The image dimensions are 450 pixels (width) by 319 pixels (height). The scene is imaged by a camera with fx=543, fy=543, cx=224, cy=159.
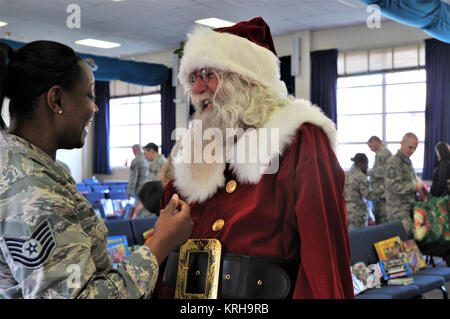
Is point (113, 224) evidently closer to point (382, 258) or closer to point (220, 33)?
point (382, 258)

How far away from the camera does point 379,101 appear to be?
1113 centimetres

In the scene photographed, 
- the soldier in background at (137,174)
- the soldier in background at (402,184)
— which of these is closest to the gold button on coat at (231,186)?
the soldier in background at (402,184)

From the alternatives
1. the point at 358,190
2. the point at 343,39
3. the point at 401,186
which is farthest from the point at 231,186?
the point at 343,39

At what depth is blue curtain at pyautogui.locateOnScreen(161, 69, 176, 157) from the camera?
13773 millimetres

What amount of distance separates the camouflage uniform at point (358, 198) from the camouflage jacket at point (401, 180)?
452 mm

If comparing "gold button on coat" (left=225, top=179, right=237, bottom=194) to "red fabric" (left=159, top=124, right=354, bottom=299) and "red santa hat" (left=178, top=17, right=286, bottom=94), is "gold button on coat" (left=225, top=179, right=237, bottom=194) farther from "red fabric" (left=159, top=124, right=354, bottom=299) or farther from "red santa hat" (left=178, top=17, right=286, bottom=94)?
"red santa hat" (left=178, top=17, right=286, bottom=94)

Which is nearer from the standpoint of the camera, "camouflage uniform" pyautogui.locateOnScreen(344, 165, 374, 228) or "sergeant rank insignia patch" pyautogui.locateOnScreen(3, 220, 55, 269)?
"sergeant rank insignia patch" pyautogui.locateOnScreen(3, 220, 55, 269)

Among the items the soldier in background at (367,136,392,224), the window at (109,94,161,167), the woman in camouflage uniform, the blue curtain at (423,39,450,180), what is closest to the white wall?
the blue curtain at (423,39,450,180)

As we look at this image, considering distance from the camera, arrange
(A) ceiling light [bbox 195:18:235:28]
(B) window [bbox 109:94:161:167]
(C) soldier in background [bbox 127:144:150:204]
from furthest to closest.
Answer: (B) window [bbox 109:94:161:167]
(A) ceiling light [bbox 195:18:235:28]
(C) soldier in background [bbox 127:144:150:204]

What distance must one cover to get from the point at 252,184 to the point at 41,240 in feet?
2.78

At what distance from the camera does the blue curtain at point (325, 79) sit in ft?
37.1

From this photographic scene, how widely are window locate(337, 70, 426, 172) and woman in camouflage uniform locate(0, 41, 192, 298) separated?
9410 mm

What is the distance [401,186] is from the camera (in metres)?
6.45

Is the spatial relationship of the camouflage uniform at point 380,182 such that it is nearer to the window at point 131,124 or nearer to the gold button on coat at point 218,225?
the gold button on coat at point 218,225
